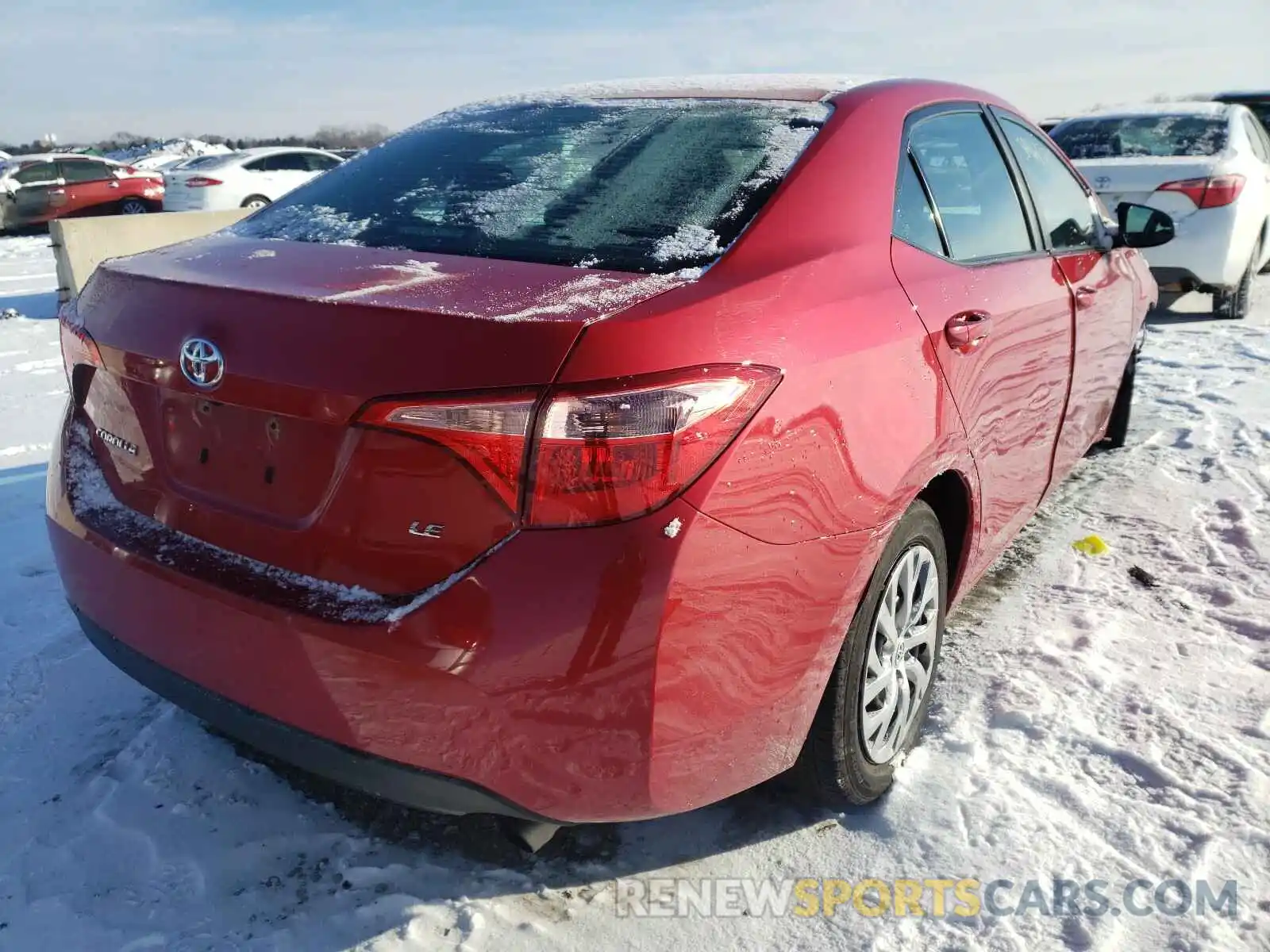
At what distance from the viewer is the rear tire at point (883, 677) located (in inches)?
78.8

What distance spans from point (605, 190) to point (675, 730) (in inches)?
44.6

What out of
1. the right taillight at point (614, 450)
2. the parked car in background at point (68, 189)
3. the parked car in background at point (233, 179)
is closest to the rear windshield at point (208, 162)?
the parked car in background at point (233, 179)

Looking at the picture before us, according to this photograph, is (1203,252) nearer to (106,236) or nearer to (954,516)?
(954,516)

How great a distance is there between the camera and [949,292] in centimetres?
219

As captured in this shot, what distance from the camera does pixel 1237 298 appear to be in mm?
7848

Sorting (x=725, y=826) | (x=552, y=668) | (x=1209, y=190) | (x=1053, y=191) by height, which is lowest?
(x=725, y=826)

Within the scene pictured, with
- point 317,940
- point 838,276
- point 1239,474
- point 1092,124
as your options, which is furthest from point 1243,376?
point 317,940

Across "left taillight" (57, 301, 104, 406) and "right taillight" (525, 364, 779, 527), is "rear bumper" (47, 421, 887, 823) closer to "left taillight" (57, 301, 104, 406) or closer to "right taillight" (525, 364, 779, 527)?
"right taillight" (525, 364, 779, 527)

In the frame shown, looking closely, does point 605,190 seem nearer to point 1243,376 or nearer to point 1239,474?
point 1239,474

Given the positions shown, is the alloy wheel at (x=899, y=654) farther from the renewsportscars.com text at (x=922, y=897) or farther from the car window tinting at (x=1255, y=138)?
the car window tinting at (x=1255, y=138)

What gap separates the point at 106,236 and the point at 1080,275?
8.17 m

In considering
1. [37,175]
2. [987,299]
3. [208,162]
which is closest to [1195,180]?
[987,299]

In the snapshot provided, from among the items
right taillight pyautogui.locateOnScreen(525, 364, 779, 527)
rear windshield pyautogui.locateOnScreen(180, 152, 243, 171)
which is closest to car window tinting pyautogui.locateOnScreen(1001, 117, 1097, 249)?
right taillight pyautogui.locateOnScreen(525, 364, 779, 527)

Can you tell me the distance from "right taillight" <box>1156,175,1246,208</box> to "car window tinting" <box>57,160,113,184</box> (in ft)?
58.3
